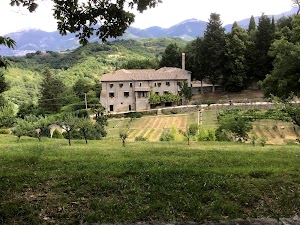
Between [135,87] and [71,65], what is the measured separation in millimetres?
61017

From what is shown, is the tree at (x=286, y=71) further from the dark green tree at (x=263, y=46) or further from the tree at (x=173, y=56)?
the tree at (x=173, y=56)

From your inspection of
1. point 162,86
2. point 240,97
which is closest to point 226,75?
point 240,97

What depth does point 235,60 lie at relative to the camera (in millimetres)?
55812

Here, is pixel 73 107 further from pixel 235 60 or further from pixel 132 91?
pixel 235 60

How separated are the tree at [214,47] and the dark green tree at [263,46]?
6297 millimetres

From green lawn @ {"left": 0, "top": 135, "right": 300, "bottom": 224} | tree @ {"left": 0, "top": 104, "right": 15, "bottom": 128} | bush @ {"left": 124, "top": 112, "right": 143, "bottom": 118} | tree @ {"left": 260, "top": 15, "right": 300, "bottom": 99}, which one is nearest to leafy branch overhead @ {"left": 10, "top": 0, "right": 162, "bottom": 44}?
green lawn @ {"left": 0, "top": 135, "right": 300, "bottom": 224}

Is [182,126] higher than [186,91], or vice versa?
[186,91]

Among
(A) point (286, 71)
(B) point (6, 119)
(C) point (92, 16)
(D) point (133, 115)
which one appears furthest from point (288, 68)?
(B) point (6, 119)

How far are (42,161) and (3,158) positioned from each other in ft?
5.09

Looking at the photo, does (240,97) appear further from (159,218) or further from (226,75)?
(159,218)

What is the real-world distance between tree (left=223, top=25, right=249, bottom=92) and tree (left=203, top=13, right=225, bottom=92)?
3.93 feet

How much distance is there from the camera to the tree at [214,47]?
57.6 m

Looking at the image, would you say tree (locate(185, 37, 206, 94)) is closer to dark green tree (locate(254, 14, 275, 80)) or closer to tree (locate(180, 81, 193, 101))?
tree (locate(180, 81, 193, 101))

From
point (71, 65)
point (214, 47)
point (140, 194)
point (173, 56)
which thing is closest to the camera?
point (140, 194)
